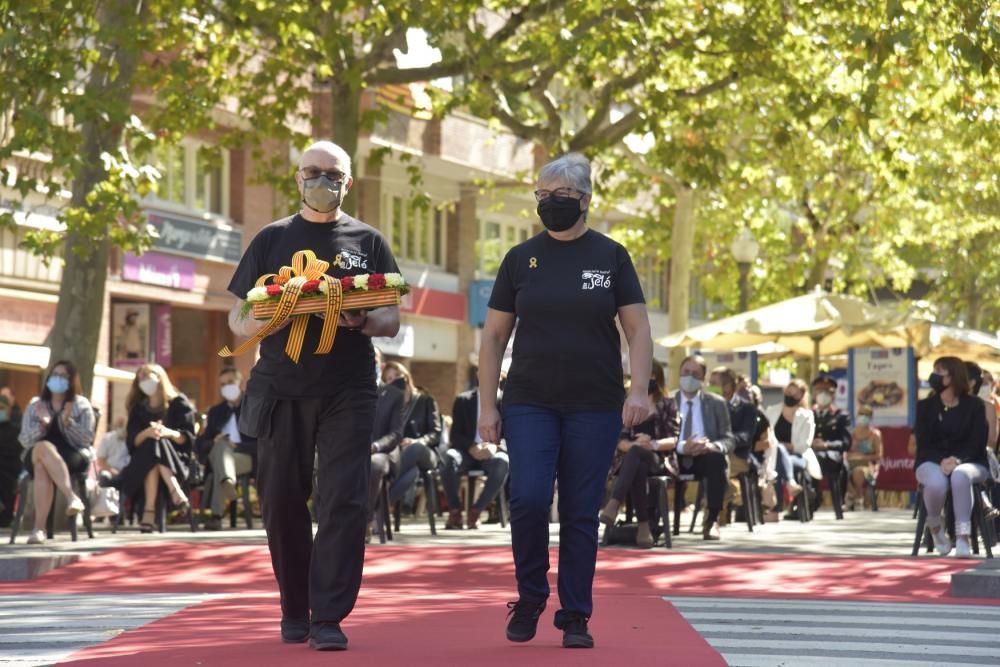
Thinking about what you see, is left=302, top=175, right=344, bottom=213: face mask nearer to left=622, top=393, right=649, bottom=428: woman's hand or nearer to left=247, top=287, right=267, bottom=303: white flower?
left=247, top=287, right=267, bottom=303: white flower

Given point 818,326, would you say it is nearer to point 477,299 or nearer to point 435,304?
point 435,304

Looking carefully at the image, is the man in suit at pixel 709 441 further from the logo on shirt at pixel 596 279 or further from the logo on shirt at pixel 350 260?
the logo on shirt at pixel 350 260

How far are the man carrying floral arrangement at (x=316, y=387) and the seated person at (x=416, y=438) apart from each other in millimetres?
11017

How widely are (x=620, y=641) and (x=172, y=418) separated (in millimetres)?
12373

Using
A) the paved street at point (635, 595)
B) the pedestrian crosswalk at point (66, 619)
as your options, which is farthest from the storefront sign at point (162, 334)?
the pedestrian crosswalk at point (66, 619)

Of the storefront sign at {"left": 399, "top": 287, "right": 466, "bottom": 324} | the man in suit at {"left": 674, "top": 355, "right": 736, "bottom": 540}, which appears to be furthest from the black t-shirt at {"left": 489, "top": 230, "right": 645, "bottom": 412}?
the storefront sign at {"left": 399, "top": 287, "right": 466, "bottom": 324}

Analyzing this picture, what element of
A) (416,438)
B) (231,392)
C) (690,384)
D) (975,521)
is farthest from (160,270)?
(975,521)

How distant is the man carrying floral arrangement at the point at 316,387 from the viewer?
27.2 feet

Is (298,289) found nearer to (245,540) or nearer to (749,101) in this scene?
(245,540)

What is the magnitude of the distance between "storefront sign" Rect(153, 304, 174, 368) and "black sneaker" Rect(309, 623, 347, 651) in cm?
2611

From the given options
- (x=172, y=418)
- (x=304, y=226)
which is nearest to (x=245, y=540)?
(x=172, y=418)

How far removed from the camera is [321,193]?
27.6ft

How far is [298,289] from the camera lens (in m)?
8.20

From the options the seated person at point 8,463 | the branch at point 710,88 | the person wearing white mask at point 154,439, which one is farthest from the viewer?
the branch at point 710,88
